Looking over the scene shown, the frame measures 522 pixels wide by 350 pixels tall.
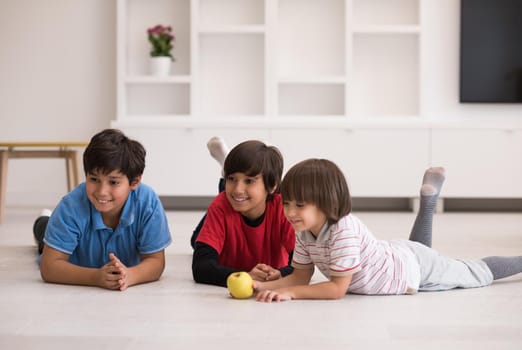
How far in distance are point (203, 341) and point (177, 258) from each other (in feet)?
4.32

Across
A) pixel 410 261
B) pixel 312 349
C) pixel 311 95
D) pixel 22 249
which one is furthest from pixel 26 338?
pixel 311 95

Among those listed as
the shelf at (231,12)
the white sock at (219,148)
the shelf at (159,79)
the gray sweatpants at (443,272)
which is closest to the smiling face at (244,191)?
the gray sweatpants at (443,272)

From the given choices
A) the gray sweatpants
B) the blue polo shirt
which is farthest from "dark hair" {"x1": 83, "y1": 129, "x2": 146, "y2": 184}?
the gray sweatpants

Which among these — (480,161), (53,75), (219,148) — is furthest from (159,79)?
(219,148)

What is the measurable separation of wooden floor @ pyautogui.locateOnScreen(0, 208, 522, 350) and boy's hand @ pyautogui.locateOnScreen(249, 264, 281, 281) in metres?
0.10

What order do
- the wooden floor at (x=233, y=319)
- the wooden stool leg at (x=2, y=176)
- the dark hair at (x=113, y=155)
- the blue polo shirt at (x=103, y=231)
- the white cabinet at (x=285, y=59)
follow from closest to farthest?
the wooden floor at (x=233, y=319), the dark hair at (x=113, y=155), the blue polo shirt at (x=103, y=231), the wooden stool leg at (x=2, y=176), the white cabinet at (x=285, y=59)

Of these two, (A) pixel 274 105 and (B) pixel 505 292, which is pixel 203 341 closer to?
(B) pixel 505 292

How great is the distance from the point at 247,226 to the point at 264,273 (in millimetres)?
191

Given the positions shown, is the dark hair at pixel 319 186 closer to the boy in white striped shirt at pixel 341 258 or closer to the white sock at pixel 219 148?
the boy in white striped shirt at pixel 341 258

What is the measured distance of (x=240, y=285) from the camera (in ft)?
6.40

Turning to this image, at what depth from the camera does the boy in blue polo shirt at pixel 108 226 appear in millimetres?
2057

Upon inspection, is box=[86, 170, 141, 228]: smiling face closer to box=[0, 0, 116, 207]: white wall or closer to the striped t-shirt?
the striped t-shirt

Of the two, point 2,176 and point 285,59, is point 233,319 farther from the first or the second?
point 285,59

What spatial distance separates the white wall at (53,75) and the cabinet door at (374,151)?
1388 mm
